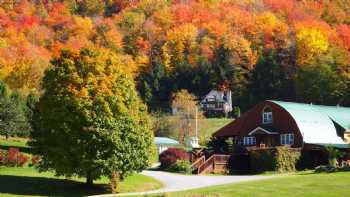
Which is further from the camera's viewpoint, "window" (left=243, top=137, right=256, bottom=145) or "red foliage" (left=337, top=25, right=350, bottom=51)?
"red foliage" (left=337, top=25, right=350, bottom=51)

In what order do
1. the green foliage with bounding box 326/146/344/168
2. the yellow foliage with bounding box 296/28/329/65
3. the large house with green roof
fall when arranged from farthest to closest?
the yellow foliage with bounding box 296/28/329/65
the large house with green roof
the green foliage with bounding box 326/146/344/168

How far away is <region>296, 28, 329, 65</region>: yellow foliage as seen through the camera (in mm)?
115062

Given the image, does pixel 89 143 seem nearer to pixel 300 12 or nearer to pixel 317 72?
pixel 317 72


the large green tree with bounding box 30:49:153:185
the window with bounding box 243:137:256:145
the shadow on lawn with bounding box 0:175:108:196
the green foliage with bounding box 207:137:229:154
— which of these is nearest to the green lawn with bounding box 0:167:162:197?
the shadow on lawn with bounding box 0:175:108:196

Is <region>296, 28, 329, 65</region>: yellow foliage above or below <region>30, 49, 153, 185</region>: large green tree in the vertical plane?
above

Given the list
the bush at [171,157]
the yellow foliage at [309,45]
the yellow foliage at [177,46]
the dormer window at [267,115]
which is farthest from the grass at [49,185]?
the yellow foliage at [177,46]

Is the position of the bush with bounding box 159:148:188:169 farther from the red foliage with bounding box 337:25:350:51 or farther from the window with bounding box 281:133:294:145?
the red foliage with bounding box 337:25:350:51

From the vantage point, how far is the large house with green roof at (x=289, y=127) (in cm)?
5619

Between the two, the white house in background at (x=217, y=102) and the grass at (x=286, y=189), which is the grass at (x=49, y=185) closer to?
the grass at (x=286, y=189)

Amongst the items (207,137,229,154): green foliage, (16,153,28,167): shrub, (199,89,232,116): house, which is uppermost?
(199,89,232,116): house

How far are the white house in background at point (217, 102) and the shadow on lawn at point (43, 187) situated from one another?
255ft

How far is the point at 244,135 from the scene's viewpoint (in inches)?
2392

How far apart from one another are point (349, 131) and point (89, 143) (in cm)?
3551

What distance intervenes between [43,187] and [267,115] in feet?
102
